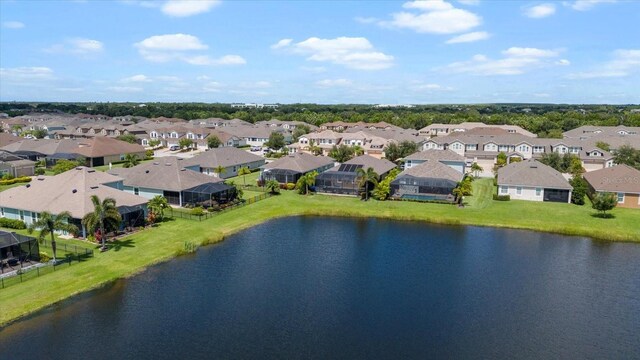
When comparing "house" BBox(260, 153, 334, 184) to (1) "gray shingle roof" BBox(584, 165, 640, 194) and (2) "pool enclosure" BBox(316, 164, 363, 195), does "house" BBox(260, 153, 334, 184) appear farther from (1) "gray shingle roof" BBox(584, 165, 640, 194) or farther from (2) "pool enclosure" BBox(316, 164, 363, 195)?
(1) "gray shingle roof" BBox(584, 165, 640, 194)

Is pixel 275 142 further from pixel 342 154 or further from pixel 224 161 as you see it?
pixel 224 161

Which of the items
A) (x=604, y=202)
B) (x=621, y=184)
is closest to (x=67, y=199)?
(x=604, y=202)

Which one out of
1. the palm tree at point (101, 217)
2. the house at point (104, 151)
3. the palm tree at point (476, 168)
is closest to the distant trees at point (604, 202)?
the palm tree at point (476, 168)

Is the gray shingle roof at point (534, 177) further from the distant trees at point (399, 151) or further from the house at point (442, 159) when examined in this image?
the distant trees at point (399, 151)

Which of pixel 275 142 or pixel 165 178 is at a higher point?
pixel 275 142

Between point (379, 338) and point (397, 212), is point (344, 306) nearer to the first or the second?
point (379, 338)

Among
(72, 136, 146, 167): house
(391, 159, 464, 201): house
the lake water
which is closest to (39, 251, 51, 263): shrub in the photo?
the lake water
